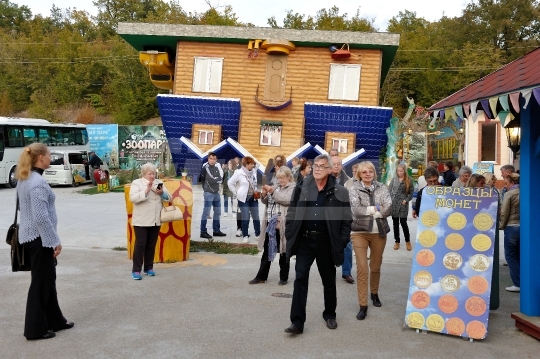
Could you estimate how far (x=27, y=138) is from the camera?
90.8 feet

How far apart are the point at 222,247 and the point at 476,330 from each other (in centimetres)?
570

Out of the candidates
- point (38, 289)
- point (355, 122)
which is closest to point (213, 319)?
point (38, 289)

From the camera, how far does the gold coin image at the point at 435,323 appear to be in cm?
593

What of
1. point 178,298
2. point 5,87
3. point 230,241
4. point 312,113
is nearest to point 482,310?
point 178,298

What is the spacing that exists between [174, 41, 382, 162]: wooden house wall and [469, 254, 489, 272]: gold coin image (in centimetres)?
1930

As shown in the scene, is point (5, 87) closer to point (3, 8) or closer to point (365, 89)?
point (3, 8)

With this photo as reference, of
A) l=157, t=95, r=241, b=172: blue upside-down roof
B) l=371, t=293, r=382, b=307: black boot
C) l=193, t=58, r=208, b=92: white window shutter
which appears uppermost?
l=193, t=58, r=208, b=92: white window shutter

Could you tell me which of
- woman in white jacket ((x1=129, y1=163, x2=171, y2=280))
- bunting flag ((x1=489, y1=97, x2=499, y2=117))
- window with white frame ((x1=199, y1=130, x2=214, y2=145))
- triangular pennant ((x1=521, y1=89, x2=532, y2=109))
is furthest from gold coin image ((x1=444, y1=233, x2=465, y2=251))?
window with white frame ((x1=199, y1=130, x2=214, y2=145))

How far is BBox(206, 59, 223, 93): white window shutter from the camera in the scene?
25.4 metres

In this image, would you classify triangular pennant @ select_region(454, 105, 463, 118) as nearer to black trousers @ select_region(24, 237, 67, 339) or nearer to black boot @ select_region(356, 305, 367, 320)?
black boot @ select_region(356, 305, 367, 320)

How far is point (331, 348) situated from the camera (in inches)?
214

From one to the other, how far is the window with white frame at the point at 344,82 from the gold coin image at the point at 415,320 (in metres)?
19.8

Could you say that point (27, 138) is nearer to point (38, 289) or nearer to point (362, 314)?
point (38, 289)

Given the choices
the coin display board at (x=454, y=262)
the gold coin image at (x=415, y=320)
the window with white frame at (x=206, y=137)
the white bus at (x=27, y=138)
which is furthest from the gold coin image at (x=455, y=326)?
the white bus at (x=27, y=138)
